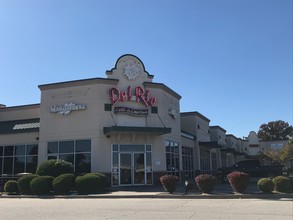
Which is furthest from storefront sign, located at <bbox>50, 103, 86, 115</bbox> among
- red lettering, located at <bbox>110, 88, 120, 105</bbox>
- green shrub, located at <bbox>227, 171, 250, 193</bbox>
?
green shrub, located at <bbox>227, 171, 250, 193</bbox>

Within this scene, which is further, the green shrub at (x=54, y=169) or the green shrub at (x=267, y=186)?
the green shrub at (x=54, y=169)

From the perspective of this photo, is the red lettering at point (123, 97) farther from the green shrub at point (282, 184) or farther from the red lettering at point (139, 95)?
the green shrub at point (282, 184)

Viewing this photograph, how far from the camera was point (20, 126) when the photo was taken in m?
32.2

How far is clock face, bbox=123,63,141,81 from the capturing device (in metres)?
29.8

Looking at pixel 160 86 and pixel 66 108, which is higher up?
pixel 160 86

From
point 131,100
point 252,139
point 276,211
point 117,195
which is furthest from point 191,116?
point 252,139

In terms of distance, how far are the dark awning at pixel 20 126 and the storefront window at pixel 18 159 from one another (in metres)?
1.29

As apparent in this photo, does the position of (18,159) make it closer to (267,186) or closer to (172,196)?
(172,196)

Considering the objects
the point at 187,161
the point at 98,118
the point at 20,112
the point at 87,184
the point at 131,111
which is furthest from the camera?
the point at 187,161

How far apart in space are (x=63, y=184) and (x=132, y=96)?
351 inches

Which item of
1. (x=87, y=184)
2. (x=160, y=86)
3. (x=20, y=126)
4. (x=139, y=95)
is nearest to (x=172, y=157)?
(x=160, y=86)

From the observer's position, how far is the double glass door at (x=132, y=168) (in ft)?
93.0

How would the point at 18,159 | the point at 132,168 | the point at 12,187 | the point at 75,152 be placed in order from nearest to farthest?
the point at 12,187 < the point at 132,168 < the point at 75,152 < the point at 18,159

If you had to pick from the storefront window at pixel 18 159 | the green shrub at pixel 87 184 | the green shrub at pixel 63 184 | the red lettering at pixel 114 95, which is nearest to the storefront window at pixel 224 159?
the red lettering at pixel 114 95
